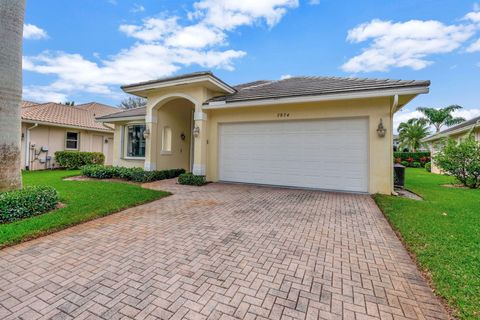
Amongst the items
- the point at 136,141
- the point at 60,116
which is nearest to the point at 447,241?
the point at 136,141

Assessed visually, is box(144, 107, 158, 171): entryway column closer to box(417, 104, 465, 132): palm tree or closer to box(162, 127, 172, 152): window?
box(162, 127, 172, 152): window

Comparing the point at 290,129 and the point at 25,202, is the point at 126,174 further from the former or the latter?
the point at 290,129

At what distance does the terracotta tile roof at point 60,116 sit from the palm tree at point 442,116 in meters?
40.0

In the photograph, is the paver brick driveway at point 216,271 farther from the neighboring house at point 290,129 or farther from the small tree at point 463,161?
the small tree at point 463,161

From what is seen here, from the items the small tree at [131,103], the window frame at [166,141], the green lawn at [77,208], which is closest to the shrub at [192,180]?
the green lawn at [77,208]

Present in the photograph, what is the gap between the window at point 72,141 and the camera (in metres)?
16.5

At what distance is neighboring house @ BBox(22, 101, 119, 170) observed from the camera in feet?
46.8

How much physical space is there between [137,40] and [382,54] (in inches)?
Result: 621

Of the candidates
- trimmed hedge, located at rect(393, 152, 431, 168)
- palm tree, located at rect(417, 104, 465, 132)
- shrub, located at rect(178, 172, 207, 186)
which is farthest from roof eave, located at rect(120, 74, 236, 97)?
palm tree, located at rect(417, 104, 465, 132)

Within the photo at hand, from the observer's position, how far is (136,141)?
13.6m

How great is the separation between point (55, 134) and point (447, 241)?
20228 millimetres

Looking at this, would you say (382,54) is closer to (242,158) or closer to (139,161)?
(242,158)

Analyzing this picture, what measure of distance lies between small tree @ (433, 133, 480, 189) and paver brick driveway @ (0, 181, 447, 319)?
28.2 feet

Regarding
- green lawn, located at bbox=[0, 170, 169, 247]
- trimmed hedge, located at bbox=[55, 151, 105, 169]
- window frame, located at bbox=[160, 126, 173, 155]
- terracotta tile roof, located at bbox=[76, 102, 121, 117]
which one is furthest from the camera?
terracotta tile roof, located at bbox=[76, 102, 121, 117]
